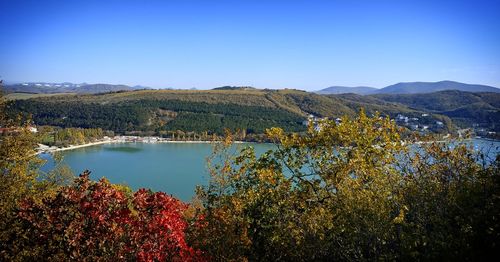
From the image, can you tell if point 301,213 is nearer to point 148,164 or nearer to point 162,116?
point 148,164

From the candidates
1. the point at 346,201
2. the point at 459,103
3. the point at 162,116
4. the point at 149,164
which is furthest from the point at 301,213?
the point at 459,103

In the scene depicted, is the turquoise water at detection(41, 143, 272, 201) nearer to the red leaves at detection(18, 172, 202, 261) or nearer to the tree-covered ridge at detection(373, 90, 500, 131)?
the red leaves at detection(18, 172, 202, 261)

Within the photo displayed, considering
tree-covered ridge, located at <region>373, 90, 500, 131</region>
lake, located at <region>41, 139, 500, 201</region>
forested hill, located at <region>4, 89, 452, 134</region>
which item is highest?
tree-covered ridge, located at <region>373, 90, 500, 131</region>

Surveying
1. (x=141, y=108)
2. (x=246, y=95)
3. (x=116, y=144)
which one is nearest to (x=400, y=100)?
(x=246, y=95)

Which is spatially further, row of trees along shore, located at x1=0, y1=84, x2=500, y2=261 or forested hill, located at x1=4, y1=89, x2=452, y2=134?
forested hill, located at x1=4, y1=89, x2=452, y2=134

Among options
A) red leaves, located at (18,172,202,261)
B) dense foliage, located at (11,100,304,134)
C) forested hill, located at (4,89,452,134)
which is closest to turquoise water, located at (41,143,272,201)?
dense foliage, located at (11,100,304,134)

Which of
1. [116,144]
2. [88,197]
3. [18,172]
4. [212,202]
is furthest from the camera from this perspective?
[116,144]

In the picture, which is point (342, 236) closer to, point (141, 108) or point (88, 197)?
point (88, 197)

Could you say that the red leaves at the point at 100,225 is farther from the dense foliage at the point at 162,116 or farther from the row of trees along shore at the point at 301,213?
the dense foliage at the point at 162,116
